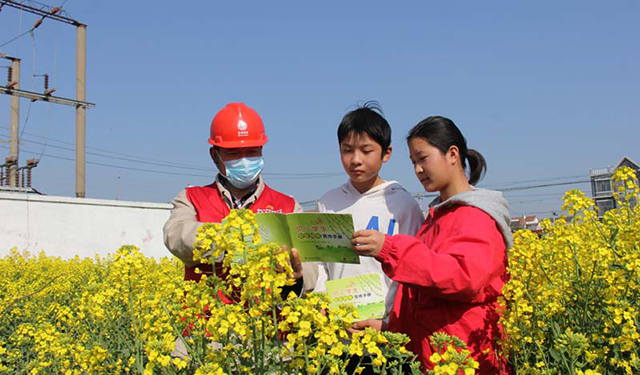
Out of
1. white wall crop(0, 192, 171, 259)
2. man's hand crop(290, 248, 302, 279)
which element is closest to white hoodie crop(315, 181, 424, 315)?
man's hand crop(290, 248, 302, 279)

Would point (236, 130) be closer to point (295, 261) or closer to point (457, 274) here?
point (295, 261)

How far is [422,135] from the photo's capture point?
2414 millimetres

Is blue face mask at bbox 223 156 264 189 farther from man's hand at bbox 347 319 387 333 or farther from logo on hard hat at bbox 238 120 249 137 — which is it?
man's hand at bbox 347 319 387 333

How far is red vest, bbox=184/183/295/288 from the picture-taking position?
2732mm

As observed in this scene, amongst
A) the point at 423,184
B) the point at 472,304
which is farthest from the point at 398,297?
the point at 423,184

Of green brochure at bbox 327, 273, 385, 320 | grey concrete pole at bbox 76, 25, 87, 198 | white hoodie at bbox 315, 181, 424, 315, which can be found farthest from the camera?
grey concrete pole at bbox 76, 25, 87, 198

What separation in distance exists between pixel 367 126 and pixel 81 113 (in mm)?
19617

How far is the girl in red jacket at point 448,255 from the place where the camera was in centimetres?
195

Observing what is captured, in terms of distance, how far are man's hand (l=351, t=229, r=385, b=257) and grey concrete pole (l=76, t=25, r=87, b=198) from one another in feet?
63.4

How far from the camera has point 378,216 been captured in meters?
2.66

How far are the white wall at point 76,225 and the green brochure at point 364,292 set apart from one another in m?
13.5

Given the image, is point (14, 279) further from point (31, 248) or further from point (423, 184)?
point (423, 184)

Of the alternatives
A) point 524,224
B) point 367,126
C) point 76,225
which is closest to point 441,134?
point 367,126

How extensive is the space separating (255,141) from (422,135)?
3.43 ft
